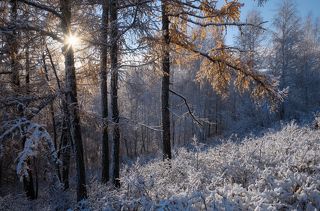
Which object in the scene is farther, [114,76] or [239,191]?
[114,76]

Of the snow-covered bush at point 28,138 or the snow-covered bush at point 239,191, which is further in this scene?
the snow-covered bush at point 28,138

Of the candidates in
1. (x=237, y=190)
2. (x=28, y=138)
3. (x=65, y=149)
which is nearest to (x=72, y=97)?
(x=28, y=138)

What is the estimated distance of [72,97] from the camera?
4.88m

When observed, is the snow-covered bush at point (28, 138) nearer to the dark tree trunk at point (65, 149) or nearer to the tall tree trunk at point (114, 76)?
the dark tree trunk at point (65, 149)

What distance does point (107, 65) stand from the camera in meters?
6.19

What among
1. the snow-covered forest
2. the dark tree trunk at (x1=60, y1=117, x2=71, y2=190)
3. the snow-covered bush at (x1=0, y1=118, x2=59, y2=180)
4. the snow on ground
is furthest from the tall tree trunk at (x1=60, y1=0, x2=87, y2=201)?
the snow on ground

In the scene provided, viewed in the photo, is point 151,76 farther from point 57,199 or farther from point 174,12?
point 57,199

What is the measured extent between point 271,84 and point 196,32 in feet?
9.08

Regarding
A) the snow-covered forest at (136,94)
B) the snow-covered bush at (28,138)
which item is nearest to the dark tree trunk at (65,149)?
the snow-covered forest at (136,94)

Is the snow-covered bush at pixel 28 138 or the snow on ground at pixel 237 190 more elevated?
the snow-covered bush at pixel 28 138

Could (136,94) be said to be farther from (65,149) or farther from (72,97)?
(72,97)

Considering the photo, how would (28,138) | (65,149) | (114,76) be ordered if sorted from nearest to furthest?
1. (28,138)
2. (114,76)
3. (65,149)

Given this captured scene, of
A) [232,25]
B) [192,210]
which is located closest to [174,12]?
[232,25]

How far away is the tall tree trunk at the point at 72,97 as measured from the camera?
4.80 m
